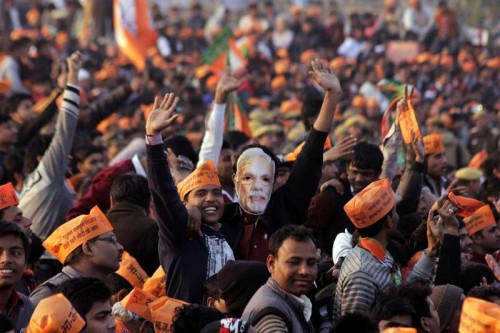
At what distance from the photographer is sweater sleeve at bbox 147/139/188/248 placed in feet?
29.3

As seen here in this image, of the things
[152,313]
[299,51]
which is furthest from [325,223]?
[299,51]

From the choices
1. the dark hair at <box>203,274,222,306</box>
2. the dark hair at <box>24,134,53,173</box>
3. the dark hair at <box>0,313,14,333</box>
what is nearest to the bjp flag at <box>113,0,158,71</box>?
the dark hair at <box>24,134,53,173</box>

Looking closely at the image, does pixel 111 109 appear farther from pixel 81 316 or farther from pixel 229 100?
pixel 81 316

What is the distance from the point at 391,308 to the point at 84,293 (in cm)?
161

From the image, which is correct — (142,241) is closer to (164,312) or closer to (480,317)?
(164,312)

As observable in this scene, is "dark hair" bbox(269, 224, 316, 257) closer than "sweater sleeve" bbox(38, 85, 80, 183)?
Yes

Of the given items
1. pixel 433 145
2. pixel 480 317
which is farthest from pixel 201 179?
pixel 433 145

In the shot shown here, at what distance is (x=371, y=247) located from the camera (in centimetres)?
881

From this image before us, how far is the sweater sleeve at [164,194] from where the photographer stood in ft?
29.3

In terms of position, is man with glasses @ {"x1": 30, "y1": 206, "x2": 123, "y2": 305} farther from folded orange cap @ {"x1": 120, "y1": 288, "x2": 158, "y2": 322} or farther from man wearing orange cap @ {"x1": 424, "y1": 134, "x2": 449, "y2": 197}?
man wearing orange cap @ {"x1": 424, "y1": 134, "x2": 449, "y2": 197}

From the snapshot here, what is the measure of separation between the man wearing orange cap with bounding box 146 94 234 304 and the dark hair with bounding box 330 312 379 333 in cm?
185

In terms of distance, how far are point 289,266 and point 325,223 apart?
264 cm

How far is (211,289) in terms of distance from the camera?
8539mm

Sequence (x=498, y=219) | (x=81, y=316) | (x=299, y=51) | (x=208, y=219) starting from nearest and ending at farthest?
1. (x=81, y=316)
2. (x=208, y=219)
3. (x=498, y=219)
4. (x=299, y=51)
